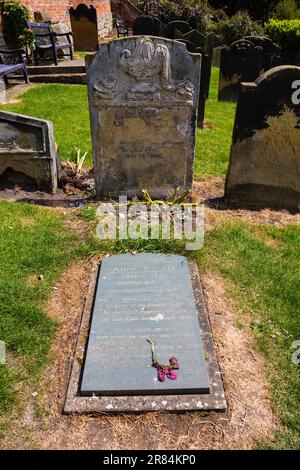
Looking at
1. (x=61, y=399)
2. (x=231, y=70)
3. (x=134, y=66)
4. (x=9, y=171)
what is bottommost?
(x=61, y=399)

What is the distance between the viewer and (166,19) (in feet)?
55.4

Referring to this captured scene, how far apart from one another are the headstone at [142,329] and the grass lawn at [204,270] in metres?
0.38

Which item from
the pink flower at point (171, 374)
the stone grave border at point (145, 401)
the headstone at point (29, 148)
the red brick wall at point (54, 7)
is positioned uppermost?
the red brick wall at point (54, 7)

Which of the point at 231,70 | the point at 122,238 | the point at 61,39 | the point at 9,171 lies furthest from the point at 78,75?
the point at 122,238

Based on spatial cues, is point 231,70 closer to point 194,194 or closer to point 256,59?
point 256,59

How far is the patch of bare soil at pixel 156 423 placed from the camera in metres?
2.42

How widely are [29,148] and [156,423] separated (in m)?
3.82

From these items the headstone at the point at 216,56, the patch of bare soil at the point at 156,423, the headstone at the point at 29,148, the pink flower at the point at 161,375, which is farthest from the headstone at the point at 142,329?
the headstone at the point at 216,56

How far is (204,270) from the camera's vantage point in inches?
151

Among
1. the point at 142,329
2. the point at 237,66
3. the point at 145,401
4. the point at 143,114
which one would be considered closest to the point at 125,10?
the point at 237,66

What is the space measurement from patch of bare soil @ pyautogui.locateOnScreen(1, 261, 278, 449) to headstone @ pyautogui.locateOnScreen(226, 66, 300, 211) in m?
2.61

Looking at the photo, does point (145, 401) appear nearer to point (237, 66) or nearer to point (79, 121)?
point (79, 121)

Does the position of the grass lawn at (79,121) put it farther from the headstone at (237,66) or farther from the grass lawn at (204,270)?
the grass lawn at (204,270)

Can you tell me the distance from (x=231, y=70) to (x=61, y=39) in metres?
5.71
